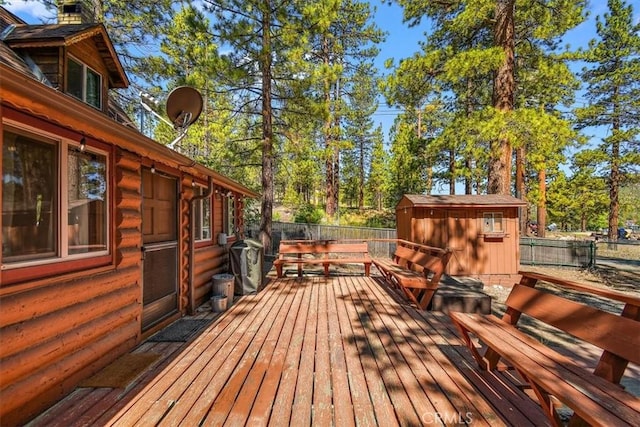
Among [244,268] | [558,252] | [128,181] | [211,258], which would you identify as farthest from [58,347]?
[558,252]

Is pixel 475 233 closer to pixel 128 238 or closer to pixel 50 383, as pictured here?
pixel 128 238

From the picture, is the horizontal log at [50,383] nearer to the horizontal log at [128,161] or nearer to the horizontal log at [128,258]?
the horizontal log at [128,258]

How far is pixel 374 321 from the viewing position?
3941 millimetres

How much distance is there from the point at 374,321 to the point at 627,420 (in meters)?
2.72

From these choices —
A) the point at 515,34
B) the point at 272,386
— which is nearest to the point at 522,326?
the point at 272,386

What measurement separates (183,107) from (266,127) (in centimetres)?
436

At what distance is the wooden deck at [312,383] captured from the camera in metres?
2.00

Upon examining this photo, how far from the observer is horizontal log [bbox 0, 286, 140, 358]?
6.10ft

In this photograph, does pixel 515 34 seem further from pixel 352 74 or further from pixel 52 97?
pixel 52 97

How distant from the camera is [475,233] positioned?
8.77 metres

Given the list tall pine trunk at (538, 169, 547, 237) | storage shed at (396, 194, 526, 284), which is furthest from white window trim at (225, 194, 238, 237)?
tall pine trunk at (538, 169, 547, 237)

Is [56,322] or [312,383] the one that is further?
[312,383]

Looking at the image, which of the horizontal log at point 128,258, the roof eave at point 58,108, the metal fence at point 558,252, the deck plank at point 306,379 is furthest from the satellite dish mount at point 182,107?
the metal fence at point 558,252

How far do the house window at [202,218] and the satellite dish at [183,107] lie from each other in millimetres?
1123
